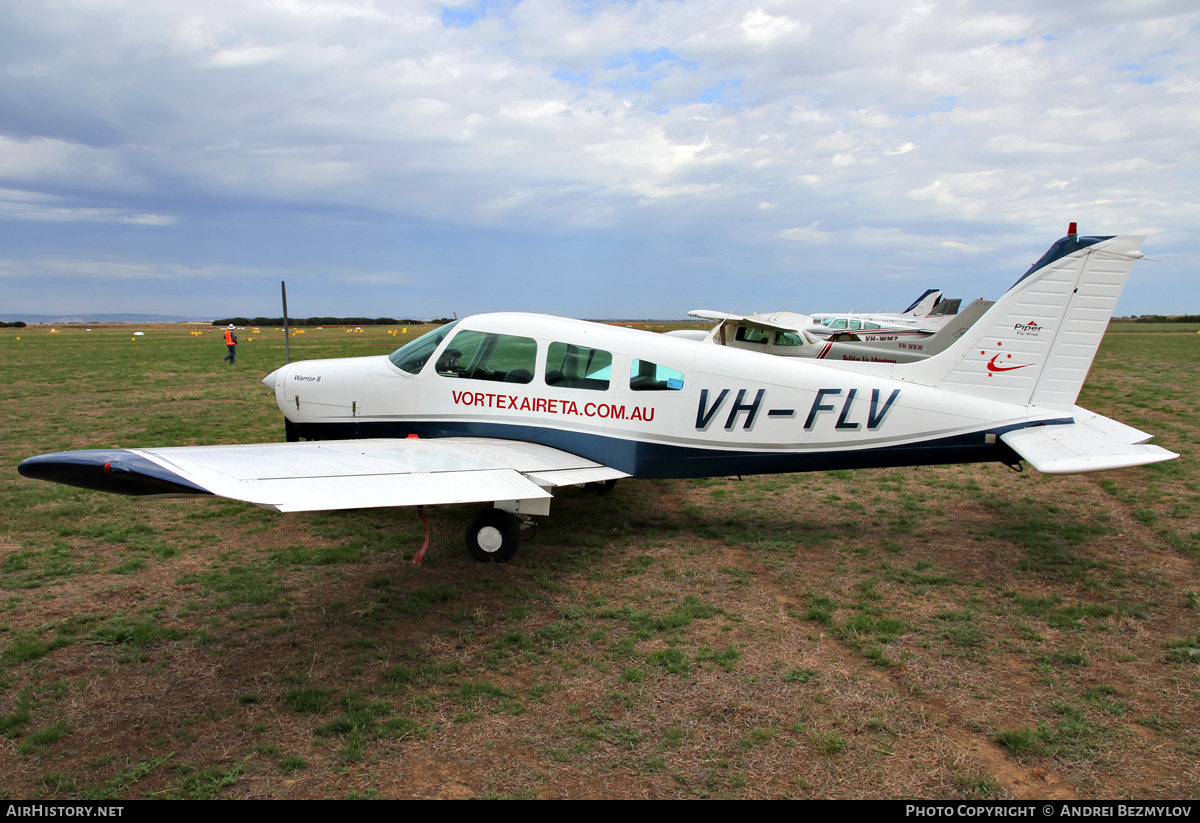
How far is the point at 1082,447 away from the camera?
5863 millimetres

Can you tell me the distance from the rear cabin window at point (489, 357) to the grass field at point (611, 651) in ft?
5.83

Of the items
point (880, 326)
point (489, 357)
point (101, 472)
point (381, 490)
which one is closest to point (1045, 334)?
point (489, 357)

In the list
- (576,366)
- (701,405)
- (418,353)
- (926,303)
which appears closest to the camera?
(701,405)

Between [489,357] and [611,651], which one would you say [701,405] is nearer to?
[489,357]

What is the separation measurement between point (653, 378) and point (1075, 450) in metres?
3.82

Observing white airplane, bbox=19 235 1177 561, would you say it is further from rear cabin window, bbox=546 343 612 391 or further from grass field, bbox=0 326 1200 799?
grass field, bbox=0 326 1200 799

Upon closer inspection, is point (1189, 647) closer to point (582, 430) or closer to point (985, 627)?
point (985, 627)

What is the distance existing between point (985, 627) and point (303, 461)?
18.3ft

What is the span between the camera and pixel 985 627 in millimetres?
5133

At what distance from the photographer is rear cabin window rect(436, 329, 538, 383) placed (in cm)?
→ 724

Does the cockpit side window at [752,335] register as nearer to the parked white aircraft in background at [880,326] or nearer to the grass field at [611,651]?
the parked white aircraft in background at [880,326]

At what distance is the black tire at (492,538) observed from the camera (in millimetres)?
6359

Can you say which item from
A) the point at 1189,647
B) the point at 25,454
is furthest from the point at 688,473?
the point at 25,454

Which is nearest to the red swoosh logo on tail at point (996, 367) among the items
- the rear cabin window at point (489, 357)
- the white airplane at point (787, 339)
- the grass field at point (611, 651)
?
the grass field at point (611, 651)
